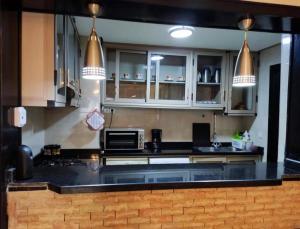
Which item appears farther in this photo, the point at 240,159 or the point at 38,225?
the point at 240,159

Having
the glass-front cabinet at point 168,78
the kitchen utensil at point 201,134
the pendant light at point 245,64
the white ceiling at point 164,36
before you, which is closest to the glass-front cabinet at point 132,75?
the glass-front cabinet at point 168,78

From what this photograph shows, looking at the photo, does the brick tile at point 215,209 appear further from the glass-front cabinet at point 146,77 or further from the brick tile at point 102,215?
the glass-front cabinet at point 146,77

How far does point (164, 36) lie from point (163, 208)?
2.03 m

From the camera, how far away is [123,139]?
3.00 m

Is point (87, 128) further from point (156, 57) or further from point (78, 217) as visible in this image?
point (78, 217)

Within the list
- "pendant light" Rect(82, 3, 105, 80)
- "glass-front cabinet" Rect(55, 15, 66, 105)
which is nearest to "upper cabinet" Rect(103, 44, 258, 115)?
"glass-front cabinet" Rect(55, 15, 66, 105)

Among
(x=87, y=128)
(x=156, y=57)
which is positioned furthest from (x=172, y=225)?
(x=156, y=57)

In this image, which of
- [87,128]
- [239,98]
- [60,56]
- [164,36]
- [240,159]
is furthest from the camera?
[239,98]

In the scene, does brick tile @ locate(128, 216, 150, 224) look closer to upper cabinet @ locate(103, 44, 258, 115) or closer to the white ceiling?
the white ceiling

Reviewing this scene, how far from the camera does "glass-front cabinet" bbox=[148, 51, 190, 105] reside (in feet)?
10.4

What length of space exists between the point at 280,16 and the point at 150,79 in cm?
204

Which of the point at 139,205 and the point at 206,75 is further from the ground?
the point at 206,75

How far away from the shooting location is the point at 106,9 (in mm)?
1172

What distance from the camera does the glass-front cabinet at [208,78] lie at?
3242 millimetres
